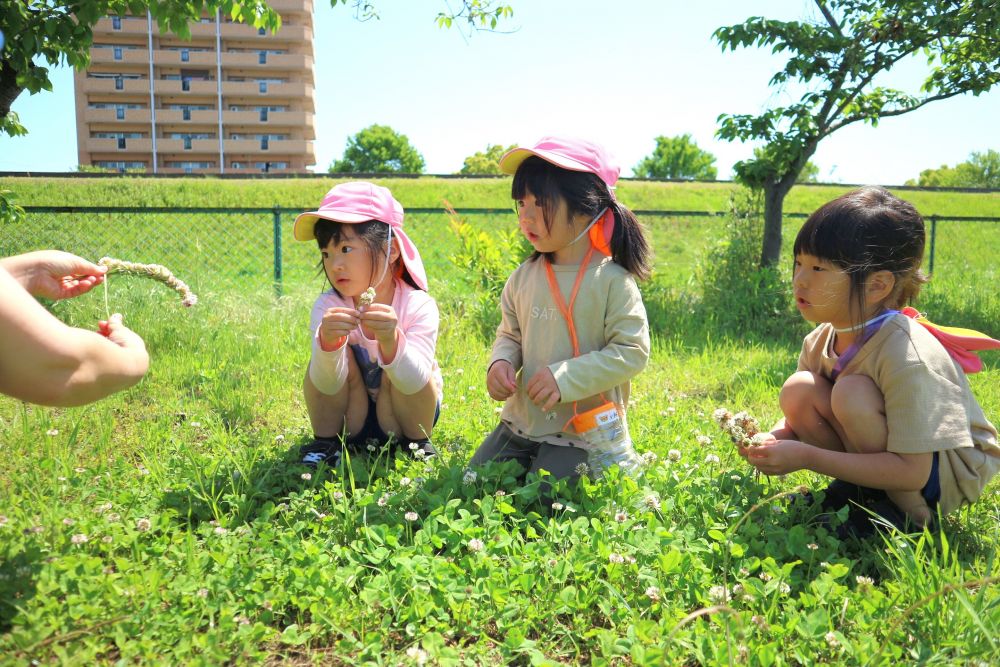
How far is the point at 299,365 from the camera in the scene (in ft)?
15.1

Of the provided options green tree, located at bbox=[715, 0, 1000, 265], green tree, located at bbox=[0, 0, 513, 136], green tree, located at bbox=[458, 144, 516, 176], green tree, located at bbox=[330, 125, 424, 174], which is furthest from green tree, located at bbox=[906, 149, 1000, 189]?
green tree, located at bbox=[0, 0, 513, 136]

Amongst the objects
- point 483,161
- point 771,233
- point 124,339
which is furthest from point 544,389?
point 483,161

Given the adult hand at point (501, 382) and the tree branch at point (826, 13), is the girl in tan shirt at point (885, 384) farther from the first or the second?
the tree branch at point (826, 13)

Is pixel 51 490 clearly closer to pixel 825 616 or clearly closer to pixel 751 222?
pixel 825 616

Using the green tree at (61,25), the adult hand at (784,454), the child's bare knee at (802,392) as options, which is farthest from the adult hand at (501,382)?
the green tree at (61,25)

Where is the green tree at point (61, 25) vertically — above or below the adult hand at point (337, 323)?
above

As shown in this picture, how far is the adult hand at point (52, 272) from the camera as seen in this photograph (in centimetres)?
208

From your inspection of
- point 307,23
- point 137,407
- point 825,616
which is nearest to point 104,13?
point 137,407

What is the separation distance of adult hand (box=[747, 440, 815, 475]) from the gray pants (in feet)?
2.27

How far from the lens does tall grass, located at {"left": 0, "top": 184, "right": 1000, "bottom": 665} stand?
175 centimetres

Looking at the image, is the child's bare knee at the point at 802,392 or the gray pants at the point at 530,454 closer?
the child's bare knee at the point at 802,392

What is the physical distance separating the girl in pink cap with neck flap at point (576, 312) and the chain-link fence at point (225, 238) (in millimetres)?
4146

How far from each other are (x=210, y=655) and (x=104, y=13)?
13.0ft

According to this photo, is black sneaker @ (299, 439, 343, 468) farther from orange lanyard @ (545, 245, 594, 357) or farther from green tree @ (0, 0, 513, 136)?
green tree @ (0, 0, 513, 136)
